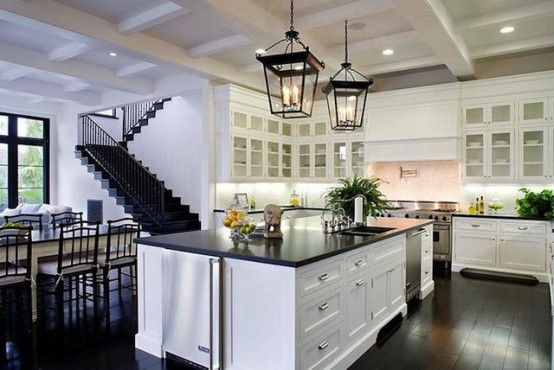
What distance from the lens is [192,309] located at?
9.84ft

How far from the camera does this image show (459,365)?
3.14 m

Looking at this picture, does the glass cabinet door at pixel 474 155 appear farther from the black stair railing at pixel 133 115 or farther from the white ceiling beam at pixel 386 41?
the black stair railing at pixel 133 115

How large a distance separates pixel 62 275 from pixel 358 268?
10.2ft

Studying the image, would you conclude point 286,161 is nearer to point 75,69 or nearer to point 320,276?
point 75,69

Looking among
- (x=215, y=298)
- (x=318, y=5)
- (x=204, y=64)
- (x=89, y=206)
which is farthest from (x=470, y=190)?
(x=89, y=206)

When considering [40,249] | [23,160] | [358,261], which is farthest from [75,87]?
[358,261]

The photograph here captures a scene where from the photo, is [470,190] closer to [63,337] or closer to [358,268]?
[358,268]

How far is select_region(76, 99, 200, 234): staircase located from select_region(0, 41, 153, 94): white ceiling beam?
4.68 ft

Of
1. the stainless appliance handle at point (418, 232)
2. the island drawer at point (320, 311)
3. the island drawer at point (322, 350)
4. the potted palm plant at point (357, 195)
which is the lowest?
the island drawer at point (322, 350)

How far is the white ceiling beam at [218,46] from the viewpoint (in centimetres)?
535

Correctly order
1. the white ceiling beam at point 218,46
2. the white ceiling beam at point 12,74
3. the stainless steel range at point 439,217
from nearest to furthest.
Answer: the white ceiling beam at point 218,46 → the stainless steel range at point 439,217 → the white ceiling beam at point 12,74

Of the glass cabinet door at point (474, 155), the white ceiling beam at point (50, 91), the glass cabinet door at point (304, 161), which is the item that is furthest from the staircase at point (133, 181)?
the glass cabinet door at point (474, 155)

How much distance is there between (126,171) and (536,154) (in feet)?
26.4

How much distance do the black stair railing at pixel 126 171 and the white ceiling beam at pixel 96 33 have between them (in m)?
2.76
